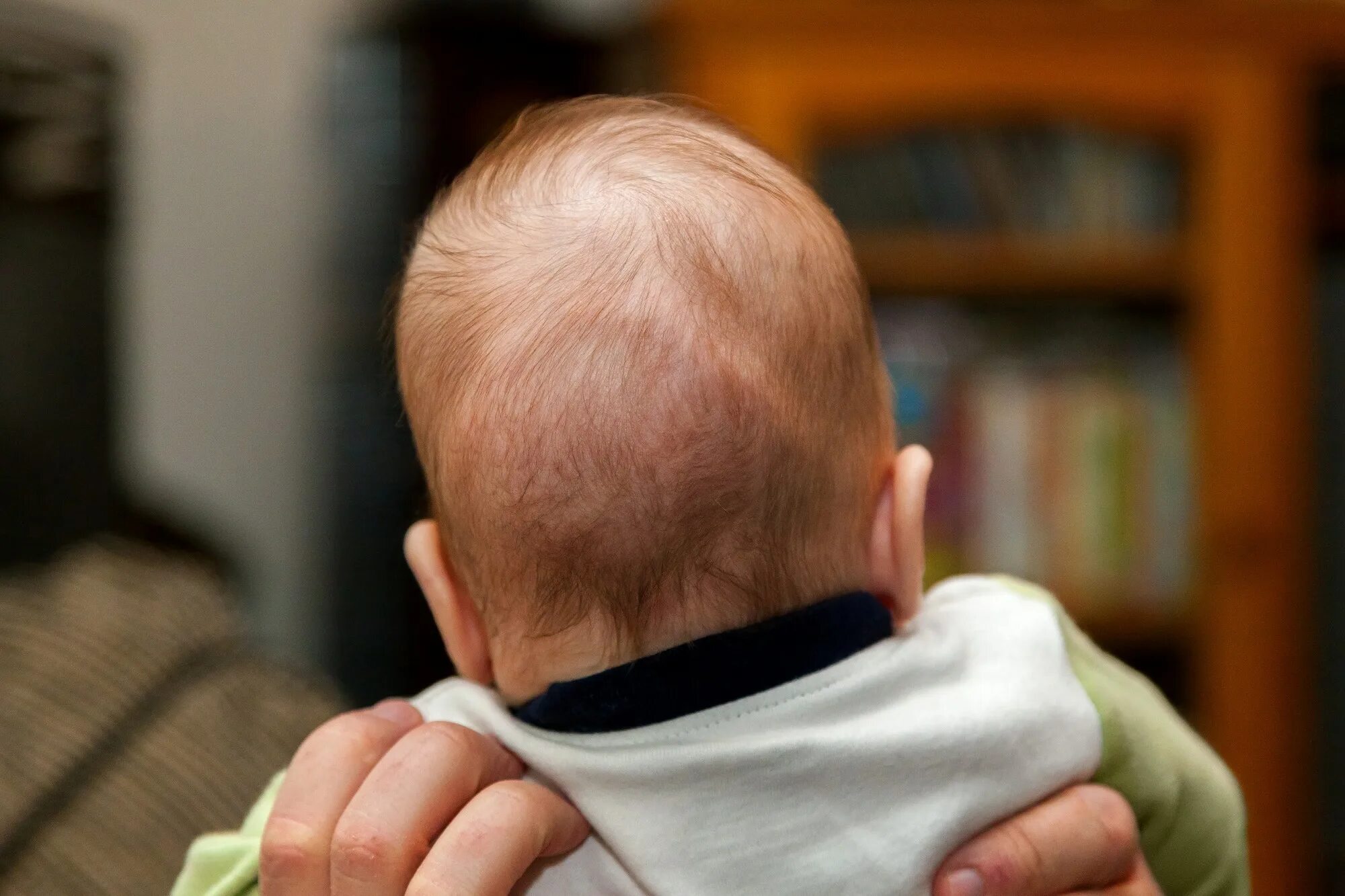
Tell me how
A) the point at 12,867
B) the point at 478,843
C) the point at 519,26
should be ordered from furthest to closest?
the point at 519,26 < the point at 12,867 < the point at 478,843

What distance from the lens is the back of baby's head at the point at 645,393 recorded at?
1.83 ft

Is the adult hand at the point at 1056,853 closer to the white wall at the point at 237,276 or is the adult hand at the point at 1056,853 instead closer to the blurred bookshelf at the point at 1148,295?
the blurred bookshelf at the point at 1148,295

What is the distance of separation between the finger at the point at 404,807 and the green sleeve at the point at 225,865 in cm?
8

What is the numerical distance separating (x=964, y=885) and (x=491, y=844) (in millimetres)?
215

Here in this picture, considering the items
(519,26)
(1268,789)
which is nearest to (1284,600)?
(1268,789)

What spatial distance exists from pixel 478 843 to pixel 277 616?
189 cm

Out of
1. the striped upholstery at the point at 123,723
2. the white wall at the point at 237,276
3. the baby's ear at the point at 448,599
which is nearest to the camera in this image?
the baby's ear at the point at 448,599

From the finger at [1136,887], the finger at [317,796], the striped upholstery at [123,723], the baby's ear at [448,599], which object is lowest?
the striped upholstery at [123,723]

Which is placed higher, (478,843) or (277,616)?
(478,843)

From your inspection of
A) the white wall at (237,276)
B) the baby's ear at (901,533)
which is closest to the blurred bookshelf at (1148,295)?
the white wall at (237,276)

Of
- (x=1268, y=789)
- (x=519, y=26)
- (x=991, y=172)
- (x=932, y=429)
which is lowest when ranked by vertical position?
(x=1268, y=789)

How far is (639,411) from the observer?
0.56m

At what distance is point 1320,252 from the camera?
7.02 feet

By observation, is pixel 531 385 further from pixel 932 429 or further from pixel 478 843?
pixel 932 429
